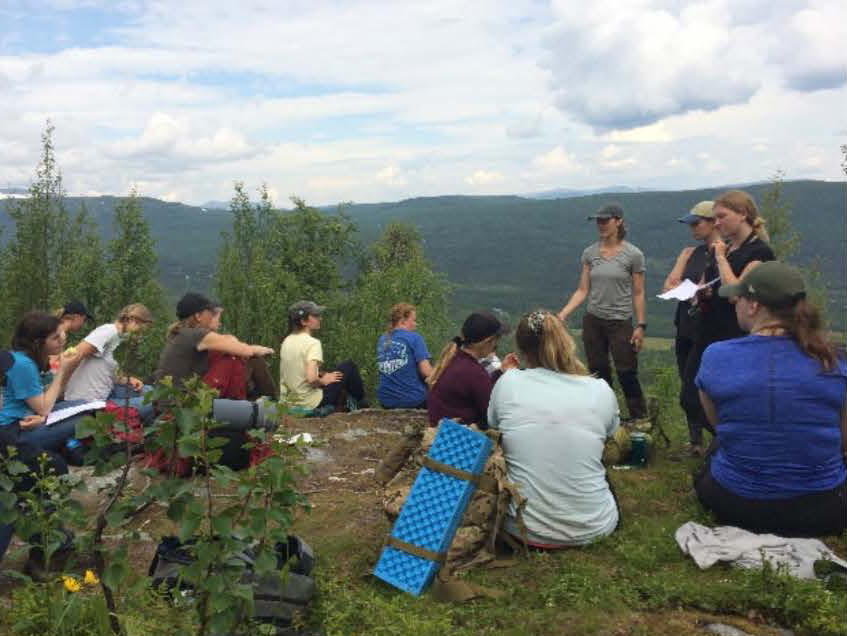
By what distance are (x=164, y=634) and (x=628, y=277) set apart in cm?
509

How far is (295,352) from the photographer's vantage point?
27.3 ft

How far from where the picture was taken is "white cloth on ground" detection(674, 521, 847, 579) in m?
3.90

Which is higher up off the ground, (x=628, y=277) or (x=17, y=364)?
(x=628, y=277)

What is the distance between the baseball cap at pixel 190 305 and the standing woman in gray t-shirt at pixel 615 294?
3.21 metres

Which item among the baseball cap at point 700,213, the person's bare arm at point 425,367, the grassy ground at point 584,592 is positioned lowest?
the grassy ground at point 584,592

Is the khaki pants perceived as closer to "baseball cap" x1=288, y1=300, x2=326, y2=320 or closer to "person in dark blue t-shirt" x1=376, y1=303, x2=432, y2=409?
"person in dark blue t-shirt" x1=376, y1=303, x2=432, y2=409

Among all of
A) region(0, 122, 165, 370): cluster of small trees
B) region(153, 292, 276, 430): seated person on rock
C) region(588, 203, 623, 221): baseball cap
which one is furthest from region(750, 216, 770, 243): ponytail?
region(0, 122, 165, 370): cluster of small trees

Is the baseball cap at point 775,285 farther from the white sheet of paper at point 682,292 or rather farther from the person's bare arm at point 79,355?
the person's bare arm at point 79,355

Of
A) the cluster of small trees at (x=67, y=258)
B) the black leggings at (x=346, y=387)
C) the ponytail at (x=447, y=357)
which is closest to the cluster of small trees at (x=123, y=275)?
the cluster of small trees at (x=67, y=258)

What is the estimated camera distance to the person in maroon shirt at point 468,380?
5.12 m

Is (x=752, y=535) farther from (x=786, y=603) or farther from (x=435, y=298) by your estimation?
(x=435, y=298)

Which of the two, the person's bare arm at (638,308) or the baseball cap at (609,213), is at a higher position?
the baseball cap at (609,213)

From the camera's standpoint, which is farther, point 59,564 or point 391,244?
point 391,244

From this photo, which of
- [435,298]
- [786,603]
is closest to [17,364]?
[786,603]
